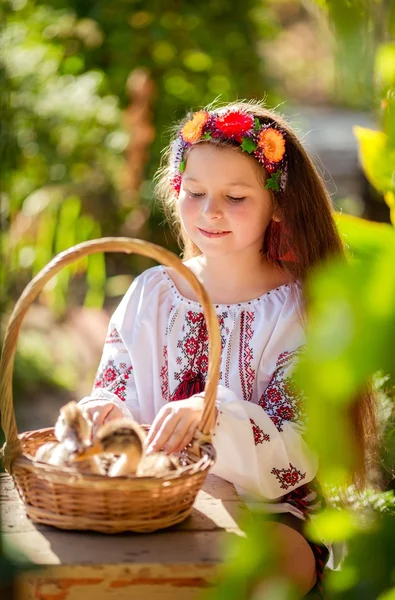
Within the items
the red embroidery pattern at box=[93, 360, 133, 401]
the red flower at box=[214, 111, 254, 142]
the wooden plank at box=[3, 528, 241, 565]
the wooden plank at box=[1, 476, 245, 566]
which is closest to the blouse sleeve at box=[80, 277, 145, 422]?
the red embroidery pattern at box=[93, 360, 133, 401]

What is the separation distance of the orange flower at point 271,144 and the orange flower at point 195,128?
152 mm

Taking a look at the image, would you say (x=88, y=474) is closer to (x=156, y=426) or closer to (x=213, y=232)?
(x=156, y=426)

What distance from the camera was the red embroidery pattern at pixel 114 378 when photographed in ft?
7.67

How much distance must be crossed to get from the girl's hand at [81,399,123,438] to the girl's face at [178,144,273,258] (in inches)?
18.4

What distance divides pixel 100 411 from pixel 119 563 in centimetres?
67

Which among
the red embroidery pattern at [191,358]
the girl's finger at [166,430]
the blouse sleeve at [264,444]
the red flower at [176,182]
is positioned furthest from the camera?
the red flower at [176,182]

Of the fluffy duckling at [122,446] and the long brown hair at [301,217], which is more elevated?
the long brown hair at [301,217]

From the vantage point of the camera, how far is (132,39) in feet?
18.2

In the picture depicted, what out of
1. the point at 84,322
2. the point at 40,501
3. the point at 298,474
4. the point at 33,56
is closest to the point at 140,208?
the point at 84,322

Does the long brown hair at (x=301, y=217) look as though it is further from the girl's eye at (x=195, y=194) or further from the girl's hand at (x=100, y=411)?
the girl's hand at (x=100, y=411)

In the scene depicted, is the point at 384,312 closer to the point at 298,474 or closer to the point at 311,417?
the point at 311,417

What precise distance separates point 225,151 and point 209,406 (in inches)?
30.5

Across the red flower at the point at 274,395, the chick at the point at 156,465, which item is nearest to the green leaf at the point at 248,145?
the red flower at the point at 274,395

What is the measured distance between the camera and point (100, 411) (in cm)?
208
